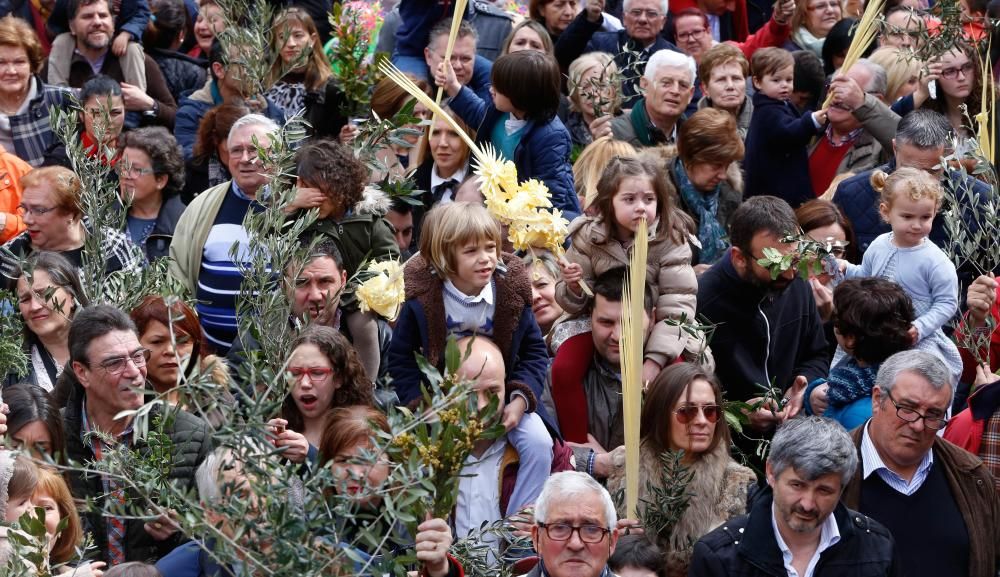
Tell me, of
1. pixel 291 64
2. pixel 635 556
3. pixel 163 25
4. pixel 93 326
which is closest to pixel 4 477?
pixel 93 326

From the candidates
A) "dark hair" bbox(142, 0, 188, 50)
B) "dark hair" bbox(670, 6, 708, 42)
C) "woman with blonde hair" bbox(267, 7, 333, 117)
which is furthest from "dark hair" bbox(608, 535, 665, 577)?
"dark hair" bbox(142, 0, 188, 50)

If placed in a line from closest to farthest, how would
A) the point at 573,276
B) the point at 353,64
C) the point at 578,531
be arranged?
the point at 578,531
the point at 573,276
the point at 353,64

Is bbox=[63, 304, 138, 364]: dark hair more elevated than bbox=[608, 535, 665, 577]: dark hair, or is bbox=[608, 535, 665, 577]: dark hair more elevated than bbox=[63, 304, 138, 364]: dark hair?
bbox=[63, 304, 138, 364]: dark hair

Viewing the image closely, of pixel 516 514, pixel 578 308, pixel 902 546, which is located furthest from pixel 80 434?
pixel 902 546

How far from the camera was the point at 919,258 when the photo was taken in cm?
732

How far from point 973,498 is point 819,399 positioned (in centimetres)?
102

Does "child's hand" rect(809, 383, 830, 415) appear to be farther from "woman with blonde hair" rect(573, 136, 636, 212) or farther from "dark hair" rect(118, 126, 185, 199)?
"dark hair" rect(118, 126, 185, 199)

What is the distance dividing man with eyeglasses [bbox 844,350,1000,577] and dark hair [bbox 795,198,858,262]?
7.51 feet

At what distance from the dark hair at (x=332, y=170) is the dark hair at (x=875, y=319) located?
91.0 inches

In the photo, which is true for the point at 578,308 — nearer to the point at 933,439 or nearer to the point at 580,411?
the point at 580,411

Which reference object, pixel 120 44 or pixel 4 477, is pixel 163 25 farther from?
pixel 4 477

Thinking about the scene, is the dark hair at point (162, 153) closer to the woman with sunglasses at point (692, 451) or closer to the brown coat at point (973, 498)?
the woman with sunglasses at point (692, 451)

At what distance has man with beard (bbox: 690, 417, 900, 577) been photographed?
5.23 m

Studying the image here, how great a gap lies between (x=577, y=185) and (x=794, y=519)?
4.07m
